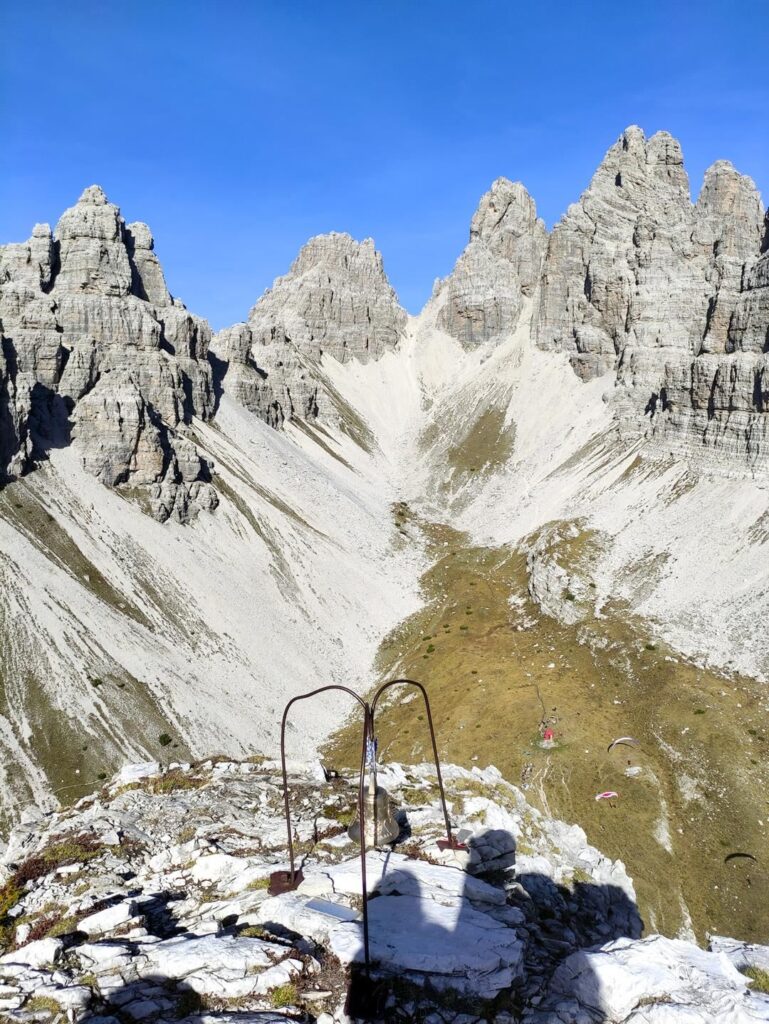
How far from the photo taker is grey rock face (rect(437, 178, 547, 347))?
188625 mm

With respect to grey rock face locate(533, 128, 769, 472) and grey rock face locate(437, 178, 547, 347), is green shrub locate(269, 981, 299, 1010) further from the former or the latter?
grey rock face locate(437, 178, 547, 347)

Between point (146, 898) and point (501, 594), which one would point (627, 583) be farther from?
point (146, 898)

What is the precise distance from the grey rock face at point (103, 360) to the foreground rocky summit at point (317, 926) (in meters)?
66.1

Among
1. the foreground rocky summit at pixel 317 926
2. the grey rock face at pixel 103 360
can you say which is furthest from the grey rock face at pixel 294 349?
the foreground rocky summit at pixel 317 926

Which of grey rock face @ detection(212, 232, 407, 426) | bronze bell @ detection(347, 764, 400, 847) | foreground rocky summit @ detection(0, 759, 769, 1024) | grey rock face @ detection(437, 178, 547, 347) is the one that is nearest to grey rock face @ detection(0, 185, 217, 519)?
grey rock face @ detection(212, 232, 407, 426)

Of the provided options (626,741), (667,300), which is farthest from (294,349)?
(626,741)

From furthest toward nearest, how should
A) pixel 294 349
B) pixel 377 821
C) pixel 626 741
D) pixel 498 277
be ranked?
pixel 498 277, pixel 294 349, pixel 626 741, pixel 377 821

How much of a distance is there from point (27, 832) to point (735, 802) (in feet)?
146

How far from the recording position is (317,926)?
55.1 feet

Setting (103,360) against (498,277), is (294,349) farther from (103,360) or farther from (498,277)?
(103,360)

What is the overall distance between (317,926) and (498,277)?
19444cm

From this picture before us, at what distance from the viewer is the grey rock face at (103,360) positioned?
87.9 metres

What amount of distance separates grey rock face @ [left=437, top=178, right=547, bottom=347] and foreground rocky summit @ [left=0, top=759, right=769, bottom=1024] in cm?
17651

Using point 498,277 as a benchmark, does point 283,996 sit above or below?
below
